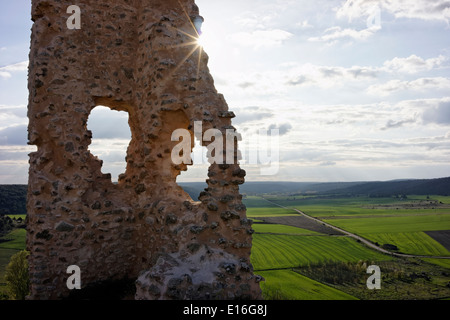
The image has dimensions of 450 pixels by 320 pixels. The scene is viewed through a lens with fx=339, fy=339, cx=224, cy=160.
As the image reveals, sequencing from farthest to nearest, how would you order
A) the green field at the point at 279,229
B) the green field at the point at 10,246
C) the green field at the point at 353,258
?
the green field at the point at 279,229
the green field at the point at 353,258
the green field at the point at 10,246

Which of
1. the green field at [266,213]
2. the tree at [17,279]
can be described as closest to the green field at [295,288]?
→ the tree at [17,279]

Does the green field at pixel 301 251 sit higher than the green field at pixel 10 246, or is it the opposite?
the green field at pixel 10 246

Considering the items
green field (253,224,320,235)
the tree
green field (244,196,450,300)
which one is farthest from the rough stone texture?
green field (253,224,320,235)

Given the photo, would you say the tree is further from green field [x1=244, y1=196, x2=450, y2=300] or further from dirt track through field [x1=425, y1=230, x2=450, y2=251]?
dirt track through field [x1=425, y1=230, x2=450, y2=251]

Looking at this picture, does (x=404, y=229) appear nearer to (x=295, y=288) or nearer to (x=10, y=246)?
(x=295, y=288)

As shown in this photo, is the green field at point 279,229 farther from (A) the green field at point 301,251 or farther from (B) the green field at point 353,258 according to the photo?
(A) the green field at point 301,251

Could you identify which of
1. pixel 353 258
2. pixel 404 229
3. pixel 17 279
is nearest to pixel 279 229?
pixel 353 258
